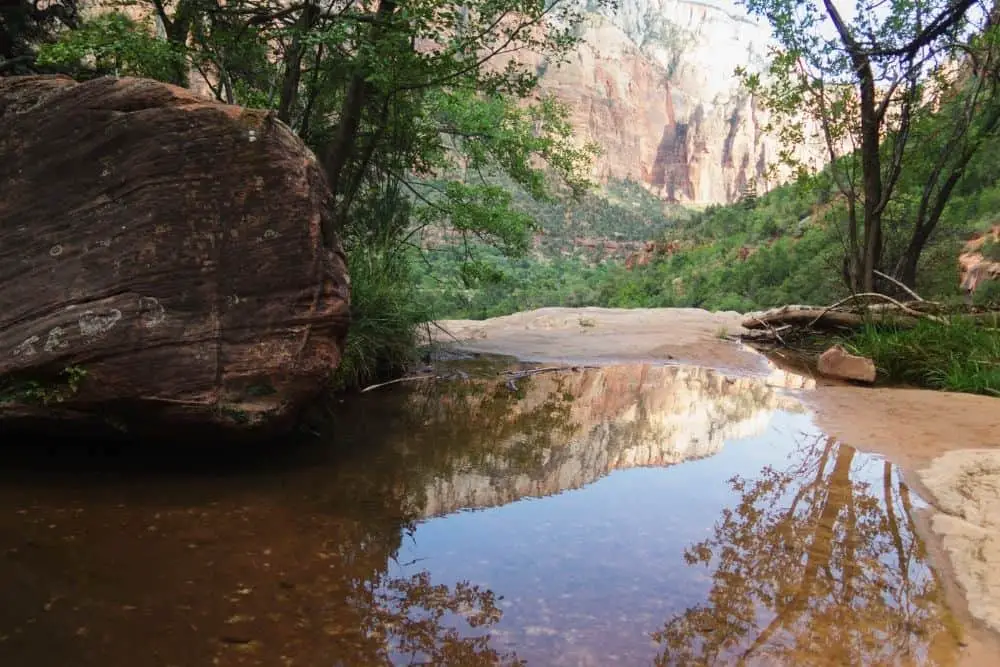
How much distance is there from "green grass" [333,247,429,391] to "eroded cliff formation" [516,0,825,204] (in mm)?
88437

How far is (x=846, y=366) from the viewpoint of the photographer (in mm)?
7887

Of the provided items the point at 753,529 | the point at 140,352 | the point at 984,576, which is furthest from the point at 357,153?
the point at 984,576

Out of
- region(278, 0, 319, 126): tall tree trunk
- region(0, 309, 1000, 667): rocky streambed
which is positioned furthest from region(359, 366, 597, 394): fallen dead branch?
region(278, 0, 319, 126): tall tree trunk

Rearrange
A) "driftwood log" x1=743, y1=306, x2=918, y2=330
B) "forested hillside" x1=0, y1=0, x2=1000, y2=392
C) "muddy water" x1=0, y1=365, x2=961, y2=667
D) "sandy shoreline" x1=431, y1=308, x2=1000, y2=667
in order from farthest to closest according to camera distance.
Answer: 1. "driftwood log" x1=743, y1=306, x2=918, y2=330
2. "forested hillside" x1=0, y1=0, x2=1000, y2=392
3. "sandy shoreline" x1=431, y1=308, x2=1000, y2=667
4. "muddy water" x1=0, y1=365, x2=961, y2=667

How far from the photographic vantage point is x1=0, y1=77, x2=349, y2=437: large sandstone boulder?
3.71m

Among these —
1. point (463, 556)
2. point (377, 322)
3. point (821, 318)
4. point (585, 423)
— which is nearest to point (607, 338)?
point (821, 318)

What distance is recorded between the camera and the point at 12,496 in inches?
131

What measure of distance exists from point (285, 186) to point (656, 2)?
505 ft

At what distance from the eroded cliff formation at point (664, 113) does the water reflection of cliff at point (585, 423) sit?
88.4 m

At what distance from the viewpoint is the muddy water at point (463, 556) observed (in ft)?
7.48

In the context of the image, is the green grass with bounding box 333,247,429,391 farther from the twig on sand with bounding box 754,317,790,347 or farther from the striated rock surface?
the striated rock surface

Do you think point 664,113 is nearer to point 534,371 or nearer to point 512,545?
point 534,371

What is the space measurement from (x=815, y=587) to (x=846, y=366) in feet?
19.0

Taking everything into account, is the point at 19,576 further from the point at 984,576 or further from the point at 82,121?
the point at 984,576
